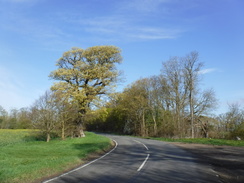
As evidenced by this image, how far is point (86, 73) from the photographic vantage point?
3528 centimetres

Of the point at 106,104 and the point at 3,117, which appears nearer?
the point at 106,104

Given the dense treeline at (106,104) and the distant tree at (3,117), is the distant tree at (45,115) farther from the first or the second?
the distant tree at (3,117)

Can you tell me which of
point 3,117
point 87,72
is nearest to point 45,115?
point 87,72

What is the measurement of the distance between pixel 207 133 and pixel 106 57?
20.9m

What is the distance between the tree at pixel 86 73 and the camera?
112ft

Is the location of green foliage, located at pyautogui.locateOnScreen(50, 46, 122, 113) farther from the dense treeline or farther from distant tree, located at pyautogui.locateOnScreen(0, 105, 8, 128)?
distant tree, located at pyautogui.locateOnScreen(0, 105, 8, 128)

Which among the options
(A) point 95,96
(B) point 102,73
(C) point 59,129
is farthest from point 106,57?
(C) point 59,129

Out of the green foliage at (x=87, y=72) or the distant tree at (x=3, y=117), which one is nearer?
the green foliage at (x=87, y=72)

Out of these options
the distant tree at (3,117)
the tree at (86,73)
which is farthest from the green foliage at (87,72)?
the distant tree at (3,117)

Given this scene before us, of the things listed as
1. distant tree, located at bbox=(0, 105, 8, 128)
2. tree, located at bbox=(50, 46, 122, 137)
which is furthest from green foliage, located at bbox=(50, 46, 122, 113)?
distant tree, located at bbox=(0, 105, 8, 128)

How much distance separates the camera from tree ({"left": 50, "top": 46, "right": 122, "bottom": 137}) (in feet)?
112

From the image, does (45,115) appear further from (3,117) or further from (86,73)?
→ (3,117)

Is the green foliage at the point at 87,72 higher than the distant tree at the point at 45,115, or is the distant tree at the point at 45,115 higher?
the green foliage at the point at 87,72

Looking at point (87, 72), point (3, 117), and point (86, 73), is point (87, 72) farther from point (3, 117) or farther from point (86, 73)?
point (3, 117)
